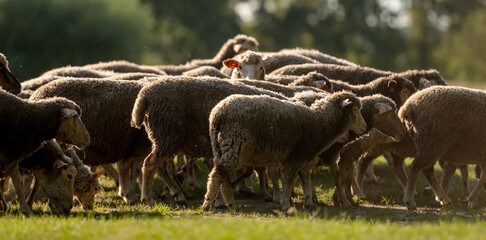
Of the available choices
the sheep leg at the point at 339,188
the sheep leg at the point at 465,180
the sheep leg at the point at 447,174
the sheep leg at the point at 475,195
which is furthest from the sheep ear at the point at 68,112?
the sheep leg at the point at 465,180

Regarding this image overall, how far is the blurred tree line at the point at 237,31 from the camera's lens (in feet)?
120

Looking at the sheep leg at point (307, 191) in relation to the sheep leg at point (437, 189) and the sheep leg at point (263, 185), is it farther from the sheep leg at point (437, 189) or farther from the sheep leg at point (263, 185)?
the sheep leg at point (437, 189)

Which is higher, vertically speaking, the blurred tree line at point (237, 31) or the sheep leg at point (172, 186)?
the blurred tree line at point (237, 31)

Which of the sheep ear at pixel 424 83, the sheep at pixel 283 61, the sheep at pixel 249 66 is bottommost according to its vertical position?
the sheep ear at pixel 424 83

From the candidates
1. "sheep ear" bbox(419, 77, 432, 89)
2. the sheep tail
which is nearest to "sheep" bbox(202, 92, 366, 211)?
the sheep tail

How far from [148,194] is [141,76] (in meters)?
3.26

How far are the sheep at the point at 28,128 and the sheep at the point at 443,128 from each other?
180 inches

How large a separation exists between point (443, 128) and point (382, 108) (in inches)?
34.6

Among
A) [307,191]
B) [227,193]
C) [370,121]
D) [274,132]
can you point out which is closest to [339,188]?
[307,191]

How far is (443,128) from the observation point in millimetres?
12633

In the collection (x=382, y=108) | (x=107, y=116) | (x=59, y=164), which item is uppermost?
(x=382, y=108)

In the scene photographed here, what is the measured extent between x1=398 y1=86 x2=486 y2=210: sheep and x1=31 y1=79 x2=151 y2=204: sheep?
3822 millimetres

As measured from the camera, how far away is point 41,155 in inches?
455

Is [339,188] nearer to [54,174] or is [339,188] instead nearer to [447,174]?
[447,174]
